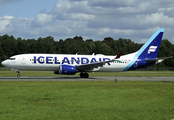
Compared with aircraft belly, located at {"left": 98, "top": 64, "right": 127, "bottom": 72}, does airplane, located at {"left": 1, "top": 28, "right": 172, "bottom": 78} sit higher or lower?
higher

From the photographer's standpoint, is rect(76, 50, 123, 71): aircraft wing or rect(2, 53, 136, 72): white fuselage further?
rect(76, 50, 123, 71): aircraft wing

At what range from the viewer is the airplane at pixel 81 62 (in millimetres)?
40281

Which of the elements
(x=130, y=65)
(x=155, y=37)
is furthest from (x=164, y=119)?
(x=155, y=37)

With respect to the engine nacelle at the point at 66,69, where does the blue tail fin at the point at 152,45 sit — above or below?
above

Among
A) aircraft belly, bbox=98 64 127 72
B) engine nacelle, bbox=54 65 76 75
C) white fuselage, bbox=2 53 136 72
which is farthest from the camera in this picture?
aircraft belly, bbox=98 64 127 72

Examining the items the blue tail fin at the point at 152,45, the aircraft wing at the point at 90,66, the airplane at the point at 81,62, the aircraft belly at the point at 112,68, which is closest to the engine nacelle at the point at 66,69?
the airplane at the point at 81,62

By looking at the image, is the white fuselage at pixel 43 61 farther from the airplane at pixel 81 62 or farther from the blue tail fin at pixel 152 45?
the blue tail fin at pixel 152 45

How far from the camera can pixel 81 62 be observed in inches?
1684

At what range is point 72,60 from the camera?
4228 centimetres

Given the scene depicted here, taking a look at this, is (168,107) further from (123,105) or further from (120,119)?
(120,119)

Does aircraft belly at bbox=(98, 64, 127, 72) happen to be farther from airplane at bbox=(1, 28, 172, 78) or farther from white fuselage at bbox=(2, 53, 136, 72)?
white fuselage at bbox=(2, 53, 136, 72)

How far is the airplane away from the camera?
132ft

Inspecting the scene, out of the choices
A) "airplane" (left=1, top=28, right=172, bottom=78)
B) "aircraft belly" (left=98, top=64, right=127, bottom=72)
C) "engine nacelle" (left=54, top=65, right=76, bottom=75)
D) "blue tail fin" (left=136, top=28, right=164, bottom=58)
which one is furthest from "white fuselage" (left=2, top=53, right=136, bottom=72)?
"blue tail fin" (left=136, top=28, right=164, bottom=58)

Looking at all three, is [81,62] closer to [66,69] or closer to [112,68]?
[66,69]
